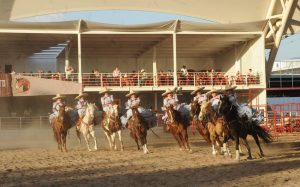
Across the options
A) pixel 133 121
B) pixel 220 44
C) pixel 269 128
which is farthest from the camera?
pixel 220 44

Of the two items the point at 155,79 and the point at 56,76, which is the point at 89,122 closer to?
the point at 56,76

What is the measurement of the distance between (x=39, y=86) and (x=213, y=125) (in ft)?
41.3

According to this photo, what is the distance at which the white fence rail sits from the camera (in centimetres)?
2823

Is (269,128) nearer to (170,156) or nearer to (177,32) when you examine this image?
(170,156)

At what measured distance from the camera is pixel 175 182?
33.6 feet

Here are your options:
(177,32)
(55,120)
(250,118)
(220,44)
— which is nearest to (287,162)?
(250,118)

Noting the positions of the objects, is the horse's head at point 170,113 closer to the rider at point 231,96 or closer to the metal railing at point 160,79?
the rider at point 231,96

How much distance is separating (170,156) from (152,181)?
17.2 feet

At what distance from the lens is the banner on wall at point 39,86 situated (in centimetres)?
2541

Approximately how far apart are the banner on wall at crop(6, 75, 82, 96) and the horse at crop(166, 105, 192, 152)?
9.50 meters

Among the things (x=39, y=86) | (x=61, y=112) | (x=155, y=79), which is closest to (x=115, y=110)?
(x=61, y=112)

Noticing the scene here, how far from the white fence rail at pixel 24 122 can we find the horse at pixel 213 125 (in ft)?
46.8

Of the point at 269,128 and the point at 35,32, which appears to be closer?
the point at 269,128

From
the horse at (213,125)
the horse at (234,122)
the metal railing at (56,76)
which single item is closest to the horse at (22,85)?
the metal railing at (56,76)
